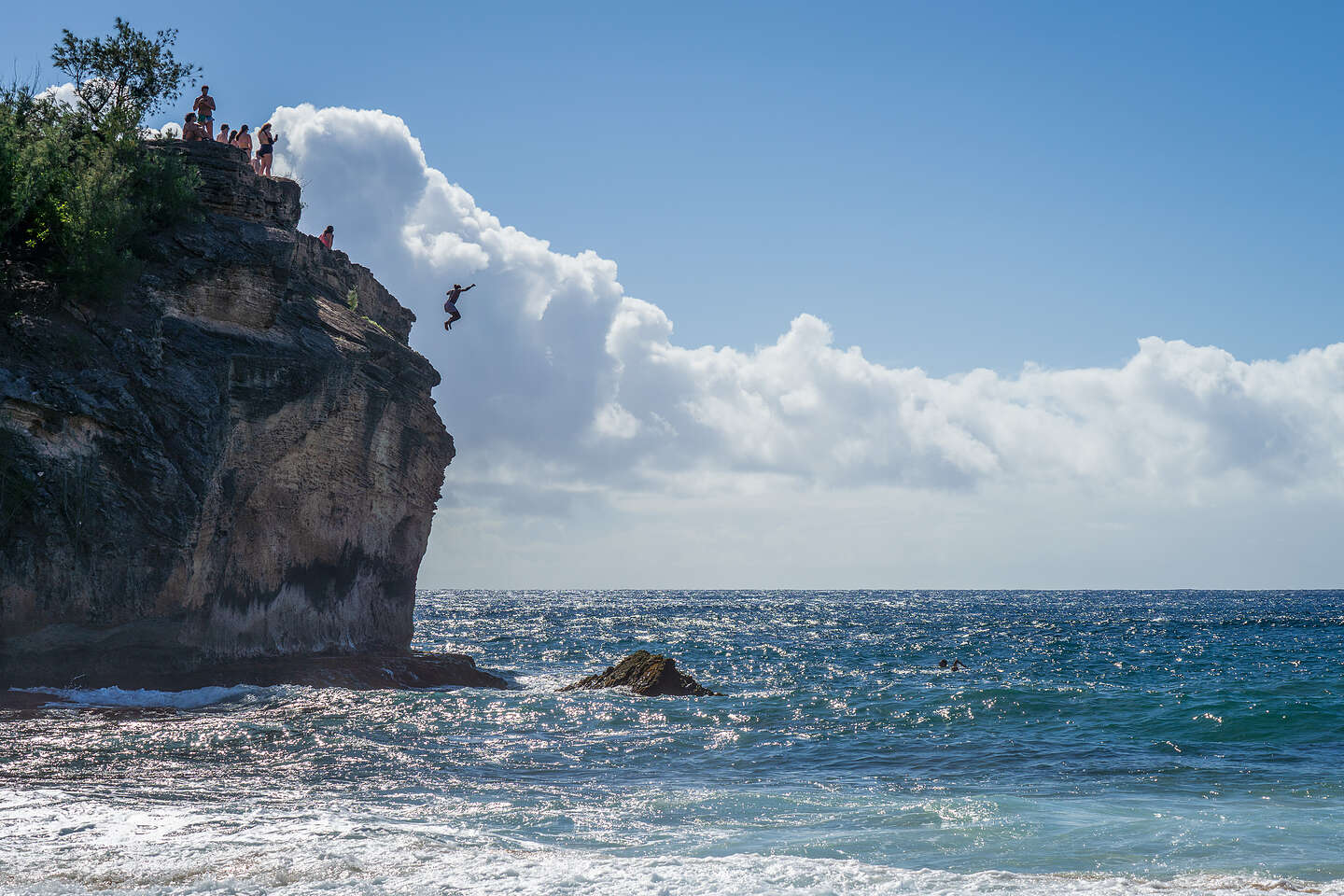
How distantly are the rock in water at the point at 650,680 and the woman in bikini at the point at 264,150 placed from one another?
18674 millimetres

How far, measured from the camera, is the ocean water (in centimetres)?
1042

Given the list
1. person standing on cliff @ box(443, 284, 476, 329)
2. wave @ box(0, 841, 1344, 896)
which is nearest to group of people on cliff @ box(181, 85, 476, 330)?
person standing on cliff @ box(443, 284, 476, 329)

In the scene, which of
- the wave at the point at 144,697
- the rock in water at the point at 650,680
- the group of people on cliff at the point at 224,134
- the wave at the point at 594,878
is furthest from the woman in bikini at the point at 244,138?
the wave at the point at 594,878

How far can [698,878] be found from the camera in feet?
33.4

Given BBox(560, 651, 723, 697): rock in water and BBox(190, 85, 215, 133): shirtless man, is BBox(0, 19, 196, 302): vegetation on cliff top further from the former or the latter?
BBox(560, 651, 723, 697): rock in water

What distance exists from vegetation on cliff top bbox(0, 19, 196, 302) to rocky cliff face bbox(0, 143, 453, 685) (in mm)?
750

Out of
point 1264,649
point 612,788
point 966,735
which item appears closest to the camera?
point 612,788

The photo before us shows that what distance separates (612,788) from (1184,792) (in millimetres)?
9140

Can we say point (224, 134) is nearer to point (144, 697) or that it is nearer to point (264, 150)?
point (264, 150)

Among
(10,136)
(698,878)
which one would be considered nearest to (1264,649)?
(698,878)

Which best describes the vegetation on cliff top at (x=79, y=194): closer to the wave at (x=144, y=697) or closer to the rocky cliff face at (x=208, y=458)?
the rocky cliff face at (x=208, y=458)

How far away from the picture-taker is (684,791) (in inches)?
615

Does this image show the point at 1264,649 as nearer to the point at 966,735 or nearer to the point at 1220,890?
the point at 966,735

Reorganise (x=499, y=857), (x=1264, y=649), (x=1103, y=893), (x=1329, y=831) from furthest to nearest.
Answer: (x=1264, y=649) < (x=1329, y=831) < (x=499, y=857) < (x=1103, y=893)
